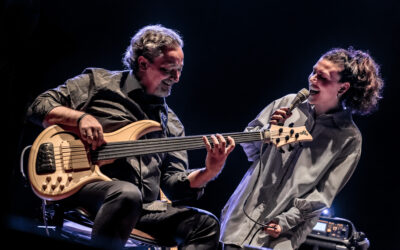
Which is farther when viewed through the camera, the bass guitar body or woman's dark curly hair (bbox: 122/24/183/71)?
woman's dark curly hair (bbox: 122/24/183/71)

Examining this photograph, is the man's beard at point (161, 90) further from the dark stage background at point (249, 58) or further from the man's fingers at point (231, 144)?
the dark stage background at point (249, 58)

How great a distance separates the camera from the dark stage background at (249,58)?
4371 mm

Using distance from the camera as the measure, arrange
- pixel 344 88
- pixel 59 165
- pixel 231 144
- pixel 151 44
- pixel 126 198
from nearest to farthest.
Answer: pixel 126 198, pixel 59 165, pixel 231 144, pixel 151 44, pixel 344 88

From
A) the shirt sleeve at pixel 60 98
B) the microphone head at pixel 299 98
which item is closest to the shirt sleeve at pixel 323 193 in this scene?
the microphone head at pixel 299 98

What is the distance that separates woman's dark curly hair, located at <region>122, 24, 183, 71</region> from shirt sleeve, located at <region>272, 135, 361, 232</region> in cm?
142

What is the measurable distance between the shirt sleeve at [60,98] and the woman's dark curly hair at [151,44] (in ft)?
1.38

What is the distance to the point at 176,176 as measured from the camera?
263cm

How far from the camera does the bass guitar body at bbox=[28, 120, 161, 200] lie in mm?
2027

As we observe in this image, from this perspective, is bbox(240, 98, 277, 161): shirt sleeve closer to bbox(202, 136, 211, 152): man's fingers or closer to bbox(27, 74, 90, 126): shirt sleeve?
bbox(202, 136, 211, 152): man's fingers

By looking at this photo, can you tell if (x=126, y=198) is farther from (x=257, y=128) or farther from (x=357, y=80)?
(x=357, y=80)

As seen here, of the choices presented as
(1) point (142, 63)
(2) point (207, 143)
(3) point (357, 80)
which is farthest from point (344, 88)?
(1) point (142, 63)

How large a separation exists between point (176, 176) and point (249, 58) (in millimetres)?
2513

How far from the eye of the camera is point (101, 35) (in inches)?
173

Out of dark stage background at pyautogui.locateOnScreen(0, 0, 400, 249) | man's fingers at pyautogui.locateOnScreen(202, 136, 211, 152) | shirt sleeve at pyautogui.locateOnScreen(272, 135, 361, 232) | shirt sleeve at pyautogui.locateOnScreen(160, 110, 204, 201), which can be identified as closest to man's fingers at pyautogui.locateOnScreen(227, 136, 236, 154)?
man's fingers at pyautogui.locateOnScreen(202, 136, 211, 152)
